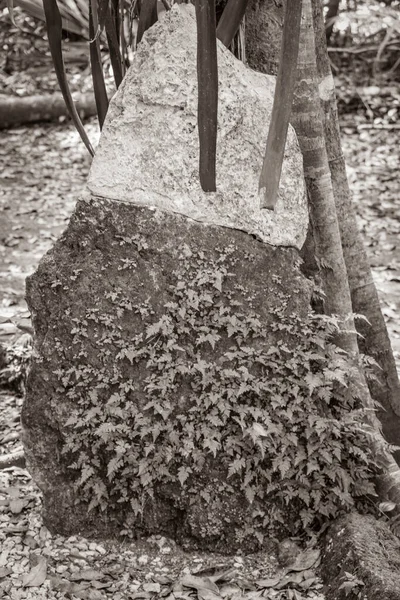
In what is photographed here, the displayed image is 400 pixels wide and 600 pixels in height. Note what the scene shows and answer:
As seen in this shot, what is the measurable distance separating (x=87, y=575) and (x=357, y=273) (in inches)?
72.9

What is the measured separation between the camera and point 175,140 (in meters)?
3.03

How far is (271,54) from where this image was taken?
332 cm

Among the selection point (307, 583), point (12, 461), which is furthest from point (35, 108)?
point (307, 583)

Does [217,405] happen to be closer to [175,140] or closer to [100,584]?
[100,584]

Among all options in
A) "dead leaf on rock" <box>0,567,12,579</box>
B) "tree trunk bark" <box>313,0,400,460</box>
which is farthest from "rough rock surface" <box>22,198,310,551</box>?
"tree trunk bark" <box>313,0,400,460</box>

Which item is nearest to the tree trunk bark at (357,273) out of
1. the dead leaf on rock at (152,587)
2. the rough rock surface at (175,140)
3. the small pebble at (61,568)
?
the rough rock surface at (175,140)

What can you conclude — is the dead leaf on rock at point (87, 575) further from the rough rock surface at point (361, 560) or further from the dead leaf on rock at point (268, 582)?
the rough rock surface at point (361, 560)

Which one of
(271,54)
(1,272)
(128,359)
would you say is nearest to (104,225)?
(128,359)

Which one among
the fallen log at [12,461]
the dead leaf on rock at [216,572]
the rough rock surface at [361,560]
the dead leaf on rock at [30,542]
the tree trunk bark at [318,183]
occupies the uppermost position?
the tree trunk bark at [318,183]

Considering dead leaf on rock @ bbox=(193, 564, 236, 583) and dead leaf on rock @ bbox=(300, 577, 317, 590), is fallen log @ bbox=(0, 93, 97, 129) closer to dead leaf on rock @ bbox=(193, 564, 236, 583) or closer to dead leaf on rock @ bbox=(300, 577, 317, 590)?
dead leaf on rock @ bbox=(193, 564, 236, 583)

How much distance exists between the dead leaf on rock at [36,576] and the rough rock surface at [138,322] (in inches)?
13.7

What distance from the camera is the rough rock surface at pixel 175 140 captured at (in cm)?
301

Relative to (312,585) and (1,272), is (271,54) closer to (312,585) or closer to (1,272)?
(312,585)

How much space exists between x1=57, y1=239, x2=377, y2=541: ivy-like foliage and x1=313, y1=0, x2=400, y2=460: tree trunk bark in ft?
1.61
